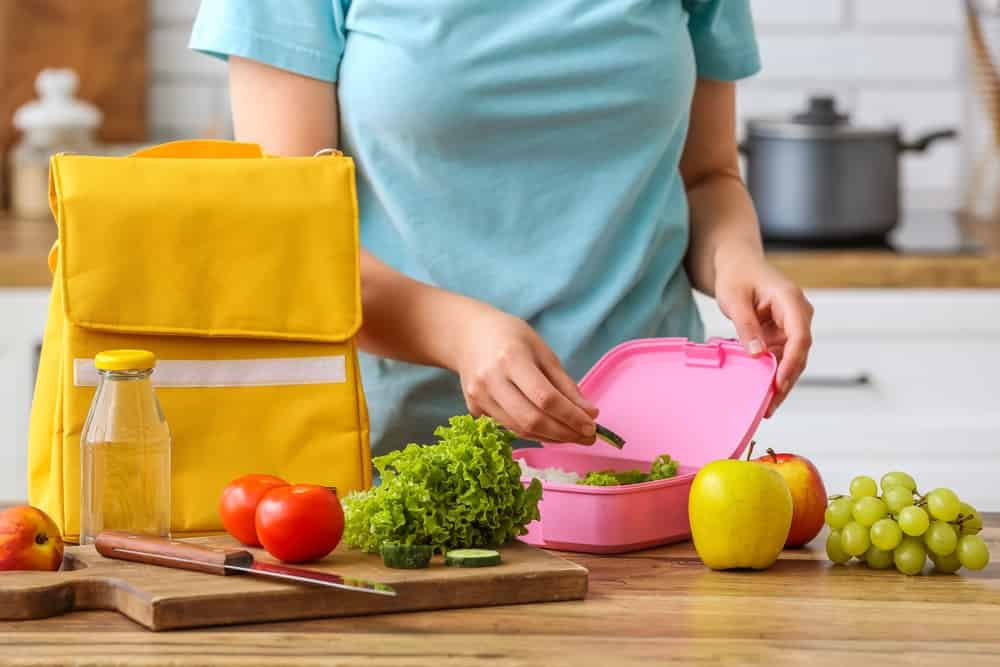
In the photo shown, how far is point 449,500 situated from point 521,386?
0.12m

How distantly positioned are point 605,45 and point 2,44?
1.67m

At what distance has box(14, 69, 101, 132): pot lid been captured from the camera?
8.58 ft

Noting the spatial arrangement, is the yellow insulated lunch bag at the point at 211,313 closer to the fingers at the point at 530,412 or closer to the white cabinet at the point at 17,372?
the fingers at the point at 530,412

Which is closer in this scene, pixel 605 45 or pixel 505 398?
pixel 505 398

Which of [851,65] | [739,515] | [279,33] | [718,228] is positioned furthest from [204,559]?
[851,65]

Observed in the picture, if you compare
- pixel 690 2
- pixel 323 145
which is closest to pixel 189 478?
pixel 323 145

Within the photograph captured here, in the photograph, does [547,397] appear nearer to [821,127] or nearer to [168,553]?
[168,553]

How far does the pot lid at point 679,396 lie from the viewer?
125 centimetres

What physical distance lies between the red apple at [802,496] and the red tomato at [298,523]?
36 centimetres

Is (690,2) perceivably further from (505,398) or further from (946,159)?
(946,159)

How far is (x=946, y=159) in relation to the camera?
2820mm

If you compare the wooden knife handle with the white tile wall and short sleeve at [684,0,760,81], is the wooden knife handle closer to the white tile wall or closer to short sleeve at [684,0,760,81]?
short sleeve at [684,0,760,81]

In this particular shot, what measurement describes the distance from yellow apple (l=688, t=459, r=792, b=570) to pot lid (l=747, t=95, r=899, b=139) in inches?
51.0

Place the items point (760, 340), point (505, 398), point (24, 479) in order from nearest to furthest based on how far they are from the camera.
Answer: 1. point (505, 398)
2. point (760, 340)
3. point (24, 479)
